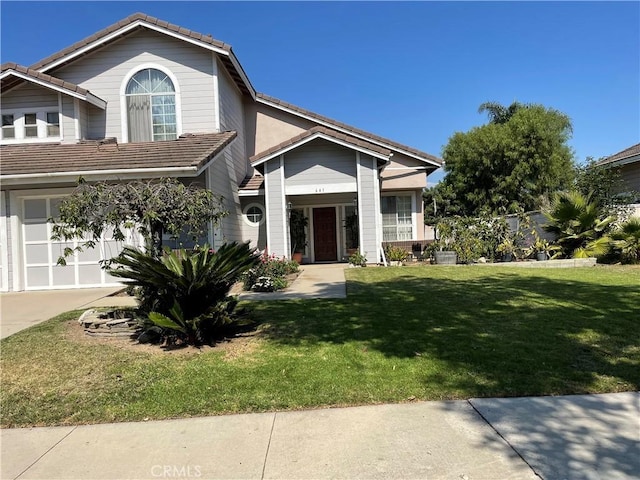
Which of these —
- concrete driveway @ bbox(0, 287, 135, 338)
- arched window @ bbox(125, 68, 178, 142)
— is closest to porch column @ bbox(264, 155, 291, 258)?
arched window @ bbox(125, 68, 178, 142)

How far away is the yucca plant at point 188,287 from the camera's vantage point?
595 cm

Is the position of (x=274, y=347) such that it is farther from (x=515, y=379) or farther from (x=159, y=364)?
(x=515, y=379)

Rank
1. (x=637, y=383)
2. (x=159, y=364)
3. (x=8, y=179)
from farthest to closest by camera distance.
Answer: (x=8, y=179) < (x=159, y=364) < (x=637, y=383)

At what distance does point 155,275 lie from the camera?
6016mm

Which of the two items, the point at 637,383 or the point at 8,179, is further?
the point at 8,179

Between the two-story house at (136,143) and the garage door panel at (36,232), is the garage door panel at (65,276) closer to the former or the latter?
the two-story house at (136,143)

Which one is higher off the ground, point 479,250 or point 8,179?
point 8,179

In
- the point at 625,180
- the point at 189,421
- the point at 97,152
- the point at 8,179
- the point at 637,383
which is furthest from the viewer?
the point at 625,180

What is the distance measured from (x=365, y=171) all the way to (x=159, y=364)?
10565mm

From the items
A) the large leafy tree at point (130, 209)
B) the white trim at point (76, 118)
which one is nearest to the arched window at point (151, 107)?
the white trim at point (76, 118)

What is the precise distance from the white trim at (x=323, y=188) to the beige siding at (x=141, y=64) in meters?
3.17

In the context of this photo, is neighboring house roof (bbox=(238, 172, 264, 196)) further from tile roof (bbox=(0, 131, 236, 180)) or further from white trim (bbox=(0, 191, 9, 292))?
white trim (bbox=(0, 191, 9, 292))

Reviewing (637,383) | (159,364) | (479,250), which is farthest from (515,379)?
(479,250)

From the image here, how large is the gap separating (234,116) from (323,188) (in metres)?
4.31
